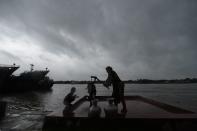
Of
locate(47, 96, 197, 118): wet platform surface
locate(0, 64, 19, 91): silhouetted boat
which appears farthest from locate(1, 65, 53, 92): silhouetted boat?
locate(47, 96, 197, 118): wet platform surface

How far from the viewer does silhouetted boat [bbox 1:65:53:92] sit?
4953 cm

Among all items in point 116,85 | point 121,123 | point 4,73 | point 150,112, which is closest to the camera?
point 121,123

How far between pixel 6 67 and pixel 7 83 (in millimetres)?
5020

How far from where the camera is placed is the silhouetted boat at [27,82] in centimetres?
4953

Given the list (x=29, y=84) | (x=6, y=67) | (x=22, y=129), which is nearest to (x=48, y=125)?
(x=22, y=129)

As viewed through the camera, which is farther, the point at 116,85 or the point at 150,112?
the point at 150,112

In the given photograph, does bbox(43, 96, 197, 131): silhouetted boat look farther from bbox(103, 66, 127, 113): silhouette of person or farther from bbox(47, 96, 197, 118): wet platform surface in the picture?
bbox(103, 66, 127, 113): silhouette of person

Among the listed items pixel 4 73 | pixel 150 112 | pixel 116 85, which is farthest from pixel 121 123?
pixel 4 73

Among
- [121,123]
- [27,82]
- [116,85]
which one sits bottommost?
[121,123]

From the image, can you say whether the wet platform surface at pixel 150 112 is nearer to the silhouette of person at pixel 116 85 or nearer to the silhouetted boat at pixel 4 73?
the silhouette of person at pixel 116 85

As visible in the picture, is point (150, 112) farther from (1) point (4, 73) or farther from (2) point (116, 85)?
(1) point (4, 73)

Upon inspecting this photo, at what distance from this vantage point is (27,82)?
56750 millimetres

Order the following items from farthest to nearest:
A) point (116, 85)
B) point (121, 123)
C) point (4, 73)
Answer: point (4, 73), point (116, 85), point (121, 123)

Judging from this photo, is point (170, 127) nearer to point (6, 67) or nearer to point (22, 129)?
point (22, 129)
